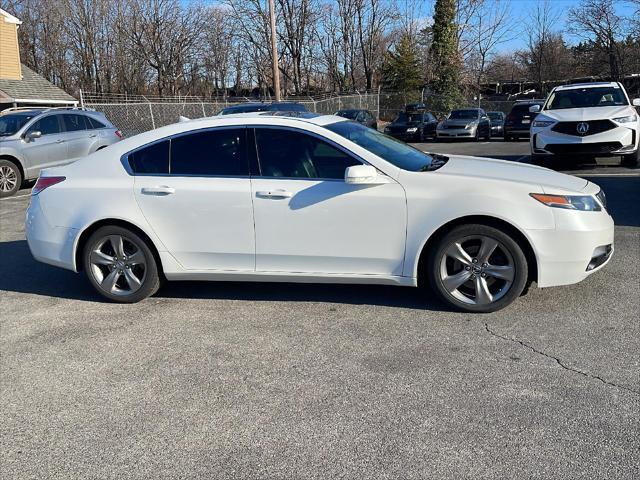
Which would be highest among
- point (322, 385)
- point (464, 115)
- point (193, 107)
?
point (193, 107)

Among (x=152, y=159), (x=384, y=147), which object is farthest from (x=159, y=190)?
(x=384, y=147)

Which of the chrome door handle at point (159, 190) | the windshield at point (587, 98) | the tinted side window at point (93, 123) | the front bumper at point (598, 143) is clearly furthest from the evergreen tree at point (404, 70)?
the chrome door handle at point (159, 190)

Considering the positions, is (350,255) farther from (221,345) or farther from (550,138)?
(550,138)

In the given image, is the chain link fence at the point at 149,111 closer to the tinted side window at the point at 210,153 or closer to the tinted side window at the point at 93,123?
the tinted side window at the point at 93,123

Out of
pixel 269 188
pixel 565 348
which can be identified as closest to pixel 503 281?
pixel 565 348

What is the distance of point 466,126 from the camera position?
24688 millimetres

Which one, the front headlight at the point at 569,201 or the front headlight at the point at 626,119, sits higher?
the front headlight at the point at 626,119

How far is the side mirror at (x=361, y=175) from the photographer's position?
446 centimetres

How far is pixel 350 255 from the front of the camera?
15.4 ft

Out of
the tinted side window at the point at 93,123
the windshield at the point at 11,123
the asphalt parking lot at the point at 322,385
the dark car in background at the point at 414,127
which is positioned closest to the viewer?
the asphalt parking lot at the point at 322,385

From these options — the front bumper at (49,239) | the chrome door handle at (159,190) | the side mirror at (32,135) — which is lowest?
the front bumper at (49,239)

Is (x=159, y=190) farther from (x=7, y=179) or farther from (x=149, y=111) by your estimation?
(x=149, y=111)

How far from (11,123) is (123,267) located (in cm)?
949

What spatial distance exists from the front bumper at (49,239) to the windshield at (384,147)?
2514 millimetres
